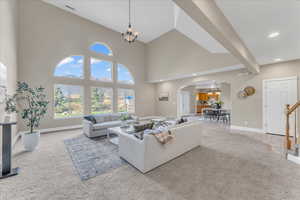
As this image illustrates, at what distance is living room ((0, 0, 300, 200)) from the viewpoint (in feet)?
6.44

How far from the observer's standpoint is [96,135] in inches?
171

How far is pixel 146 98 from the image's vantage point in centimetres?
927

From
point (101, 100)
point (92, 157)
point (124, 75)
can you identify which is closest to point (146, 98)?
point (124, 75)

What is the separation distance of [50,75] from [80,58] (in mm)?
1618

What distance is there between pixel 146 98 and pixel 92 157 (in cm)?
664

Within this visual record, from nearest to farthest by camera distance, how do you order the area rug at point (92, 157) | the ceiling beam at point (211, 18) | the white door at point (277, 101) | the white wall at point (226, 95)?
the ceiling beam at point (211, 18), the area rug at point (92, 157), the white door at point (277, 101), the white wall at point (226, 95)

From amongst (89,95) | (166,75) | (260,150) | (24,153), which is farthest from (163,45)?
(24,153)

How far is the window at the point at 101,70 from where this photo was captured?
22.1 ft

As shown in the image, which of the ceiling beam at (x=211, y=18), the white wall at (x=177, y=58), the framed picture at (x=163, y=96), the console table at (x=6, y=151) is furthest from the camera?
the framed picture at (x=163, y=96)

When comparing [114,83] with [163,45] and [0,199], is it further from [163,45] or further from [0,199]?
[0,199]

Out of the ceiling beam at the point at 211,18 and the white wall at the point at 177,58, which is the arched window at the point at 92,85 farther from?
the ceiling beam at the point at 211,18

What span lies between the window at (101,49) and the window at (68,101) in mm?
2300

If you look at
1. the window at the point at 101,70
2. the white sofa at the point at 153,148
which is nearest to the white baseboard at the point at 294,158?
the white sofa at the point at 153,148

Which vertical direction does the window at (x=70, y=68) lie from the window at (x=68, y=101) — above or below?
above
